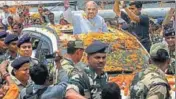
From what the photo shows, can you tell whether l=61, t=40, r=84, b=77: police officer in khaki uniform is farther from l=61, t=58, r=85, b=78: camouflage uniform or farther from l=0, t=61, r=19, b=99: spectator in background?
l=0, t=61, r=19, b=99: spectator in background

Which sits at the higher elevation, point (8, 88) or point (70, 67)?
point (70, 67)

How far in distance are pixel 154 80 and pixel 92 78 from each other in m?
0.72

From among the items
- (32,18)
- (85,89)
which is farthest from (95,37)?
(32,18)

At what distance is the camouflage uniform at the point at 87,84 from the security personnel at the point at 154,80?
0.39 m

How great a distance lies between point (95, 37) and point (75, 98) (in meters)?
3.98

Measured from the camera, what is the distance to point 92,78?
20.2 ft

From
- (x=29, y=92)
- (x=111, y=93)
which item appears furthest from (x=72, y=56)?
(x=111, y=93)

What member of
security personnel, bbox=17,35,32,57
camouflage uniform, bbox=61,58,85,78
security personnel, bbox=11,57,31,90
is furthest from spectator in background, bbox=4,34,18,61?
security personnel, bbox=11,57,31,90

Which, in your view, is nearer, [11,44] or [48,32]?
[11,44]

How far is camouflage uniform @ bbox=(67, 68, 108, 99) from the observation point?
5.81 metres

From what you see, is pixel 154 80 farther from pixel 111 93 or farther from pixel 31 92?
pixel 31 92

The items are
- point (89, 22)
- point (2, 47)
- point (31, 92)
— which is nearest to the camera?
point (31, 92)

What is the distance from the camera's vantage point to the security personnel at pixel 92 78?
5794mm

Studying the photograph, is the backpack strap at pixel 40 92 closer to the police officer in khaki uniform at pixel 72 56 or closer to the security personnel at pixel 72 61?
the security personnel at pixel 72 61
